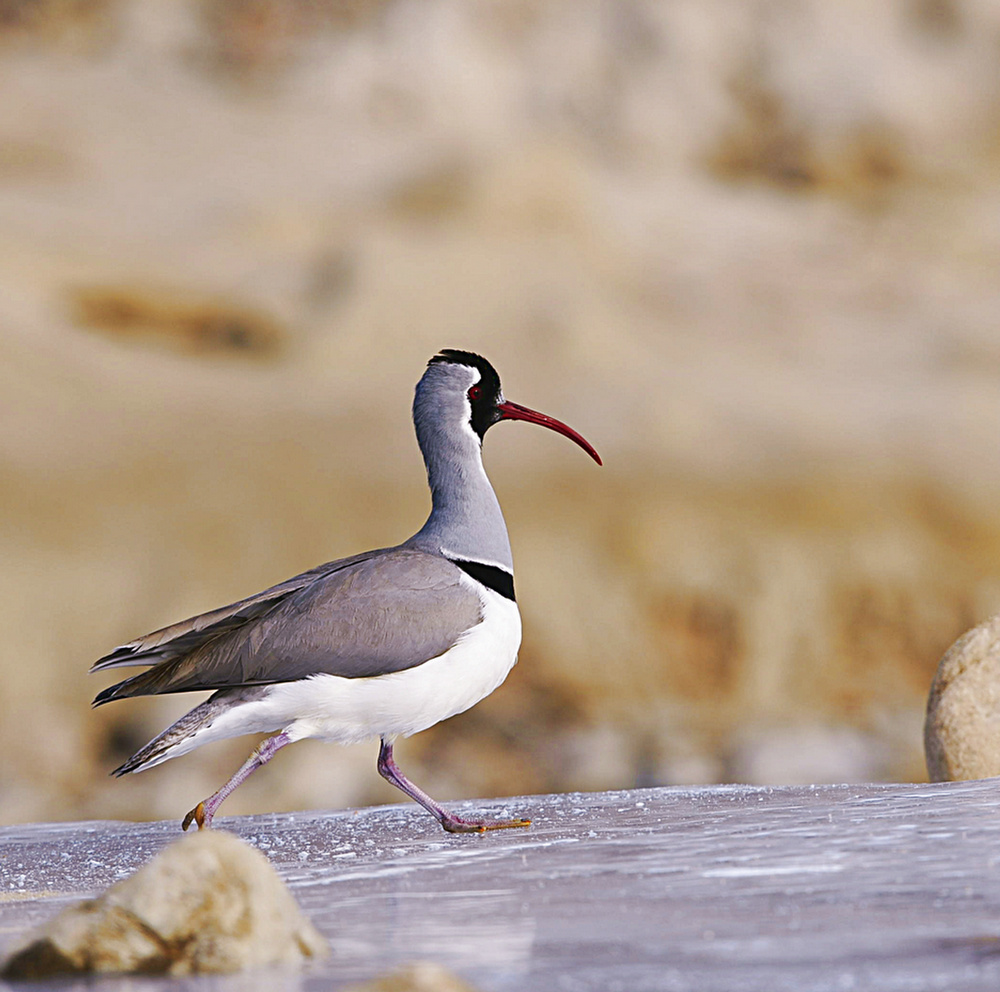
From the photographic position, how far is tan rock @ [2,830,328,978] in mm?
2773

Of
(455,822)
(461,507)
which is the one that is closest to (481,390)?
(461,507)

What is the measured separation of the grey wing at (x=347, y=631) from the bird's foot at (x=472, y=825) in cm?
52

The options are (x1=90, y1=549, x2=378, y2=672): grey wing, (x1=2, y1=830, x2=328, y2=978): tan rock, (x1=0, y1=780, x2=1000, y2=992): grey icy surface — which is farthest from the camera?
(x1=90, y1=549, x2=378, y2=672): grey wing

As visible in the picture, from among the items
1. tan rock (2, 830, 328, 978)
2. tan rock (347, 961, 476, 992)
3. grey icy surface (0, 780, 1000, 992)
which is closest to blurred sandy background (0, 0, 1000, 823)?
grey icy surface (0, 780, 1000, 992)

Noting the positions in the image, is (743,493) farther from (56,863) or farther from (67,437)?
(56,863)

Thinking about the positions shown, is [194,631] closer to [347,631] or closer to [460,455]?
[347,631]

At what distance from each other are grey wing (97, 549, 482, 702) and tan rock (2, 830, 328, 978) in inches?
81.0

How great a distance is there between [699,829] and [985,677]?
1955 mm

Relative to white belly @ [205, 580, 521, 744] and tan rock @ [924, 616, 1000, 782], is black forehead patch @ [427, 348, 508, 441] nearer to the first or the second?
white belly @ [205, 580, 521, 744]

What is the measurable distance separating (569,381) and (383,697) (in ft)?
35.4

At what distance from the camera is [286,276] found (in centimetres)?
1706

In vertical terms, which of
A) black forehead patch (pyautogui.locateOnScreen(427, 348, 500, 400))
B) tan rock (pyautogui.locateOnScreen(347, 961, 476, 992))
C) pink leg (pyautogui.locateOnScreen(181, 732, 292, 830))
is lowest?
pink leg (pyautogui.locateOnScreen(181, 732, 292, 830))

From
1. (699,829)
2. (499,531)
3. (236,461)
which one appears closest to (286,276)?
(236,461)

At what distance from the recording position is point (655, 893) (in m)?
3.22
